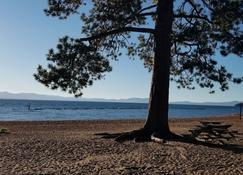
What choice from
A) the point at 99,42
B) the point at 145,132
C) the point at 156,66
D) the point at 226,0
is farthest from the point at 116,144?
the point at 226,0

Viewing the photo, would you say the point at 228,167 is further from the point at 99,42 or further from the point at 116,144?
the point at 99,42

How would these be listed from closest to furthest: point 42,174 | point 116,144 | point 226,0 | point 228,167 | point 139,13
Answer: point 42,174, point 228,167, point 116,144, point 226,0, point 139,13

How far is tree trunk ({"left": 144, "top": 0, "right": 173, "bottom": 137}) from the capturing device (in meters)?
18.3

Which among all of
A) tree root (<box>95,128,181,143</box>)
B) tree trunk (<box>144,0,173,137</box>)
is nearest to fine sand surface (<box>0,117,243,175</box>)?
tree root (<box>95,128,181,143</box>)

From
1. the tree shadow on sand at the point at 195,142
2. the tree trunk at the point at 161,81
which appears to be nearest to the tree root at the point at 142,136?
the tree shadow on sand at the point at 195,142

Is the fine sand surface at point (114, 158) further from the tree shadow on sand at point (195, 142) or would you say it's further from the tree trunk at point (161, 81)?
the tree trunk at point (161, 81)

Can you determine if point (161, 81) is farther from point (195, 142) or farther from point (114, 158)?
point (114, 158)

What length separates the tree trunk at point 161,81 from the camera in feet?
60.1

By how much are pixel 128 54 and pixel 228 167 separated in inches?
477

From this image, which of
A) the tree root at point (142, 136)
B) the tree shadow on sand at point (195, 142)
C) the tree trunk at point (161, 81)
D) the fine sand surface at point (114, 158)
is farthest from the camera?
the tree trunk at point (161, 81)

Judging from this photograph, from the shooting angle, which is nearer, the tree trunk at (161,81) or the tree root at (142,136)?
the tree root at (142,136)

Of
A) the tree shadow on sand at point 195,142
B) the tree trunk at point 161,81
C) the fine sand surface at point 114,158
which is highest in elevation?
the tree trunk at point 161,81

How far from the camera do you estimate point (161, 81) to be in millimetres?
18328

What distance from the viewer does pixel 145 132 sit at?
18.0 m
